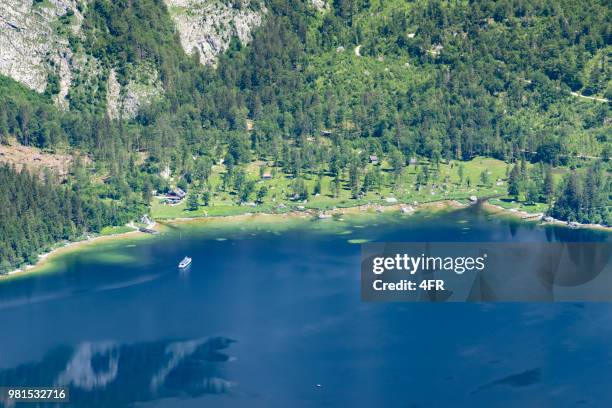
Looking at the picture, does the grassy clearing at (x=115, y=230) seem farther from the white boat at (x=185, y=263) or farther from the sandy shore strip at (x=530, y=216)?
the sandy shore strip at (x=530, y=216)

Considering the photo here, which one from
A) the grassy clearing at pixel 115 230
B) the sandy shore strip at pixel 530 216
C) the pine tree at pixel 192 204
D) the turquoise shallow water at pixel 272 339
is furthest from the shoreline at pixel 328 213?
the turquoise shallow water at pixel 272 339

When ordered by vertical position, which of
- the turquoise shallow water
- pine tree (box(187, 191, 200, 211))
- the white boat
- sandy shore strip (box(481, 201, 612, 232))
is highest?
pine tree (box(187, 191, 200, 211))

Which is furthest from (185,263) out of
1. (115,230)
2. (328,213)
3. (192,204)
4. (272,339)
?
(328,213)

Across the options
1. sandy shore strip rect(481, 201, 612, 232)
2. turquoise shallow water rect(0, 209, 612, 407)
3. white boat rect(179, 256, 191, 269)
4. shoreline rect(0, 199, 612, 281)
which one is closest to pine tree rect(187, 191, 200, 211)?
shoreline rect(0, 199, 612, 281)

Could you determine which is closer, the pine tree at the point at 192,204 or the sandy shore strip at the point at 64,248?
the sandy shore strip at the point at 64,248

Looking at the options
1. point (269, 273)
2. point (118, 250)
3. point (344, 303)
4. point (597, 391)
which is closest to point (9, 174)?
point (118, 250)

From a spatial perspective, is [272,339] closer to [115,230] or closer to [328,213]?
[115,230]

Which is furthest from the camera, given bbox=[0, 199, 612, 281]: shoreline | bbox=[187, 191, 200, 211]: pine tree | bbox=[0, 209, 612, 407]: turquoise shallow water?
bbox=[187, 191, 200, 211]: pine tree

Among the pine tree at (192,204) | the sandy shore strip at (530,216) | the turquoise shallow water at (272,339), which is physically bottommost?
the turquoise shallow water at (272,339)

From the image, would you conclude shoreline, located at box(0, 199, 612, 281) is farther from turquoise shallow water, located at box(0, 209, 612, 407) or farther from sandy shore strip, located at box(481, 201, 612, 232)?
turquoise shallow water, located at box(0, 209, 612, 407)
